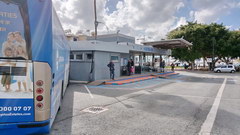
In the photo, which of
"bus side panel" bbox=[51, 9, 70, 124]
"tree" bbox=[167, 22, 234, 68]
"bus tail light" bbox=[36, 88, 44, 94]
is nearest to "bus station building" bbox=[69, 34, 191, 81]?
"bus side panel" bbox=[51, 9, 70, 124]

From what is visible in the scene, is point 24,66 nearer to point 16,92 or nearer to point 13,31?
point 16,92

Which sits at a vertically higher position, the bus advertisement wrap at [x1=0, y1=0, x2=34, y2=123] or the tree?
the tree

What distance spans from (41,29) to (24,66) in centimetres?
81

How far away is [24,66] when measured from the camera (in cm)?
322

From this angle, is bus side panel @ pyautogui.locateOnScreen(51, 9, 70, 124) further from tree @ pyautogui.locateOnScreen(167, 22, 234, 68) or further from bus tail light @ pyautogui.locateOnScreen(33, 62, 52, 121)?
tree @ pyautogui.locateOnScreen(167, 22, 234, 68)

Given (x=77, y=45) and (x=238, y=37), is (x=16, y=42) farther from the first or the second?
(x=238, y=37)

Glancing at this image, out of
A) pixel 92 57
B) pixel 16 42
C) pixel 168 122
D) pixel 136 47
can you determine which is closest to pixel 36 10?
pixel 16 42

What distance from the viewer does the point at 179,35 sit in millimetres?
35094

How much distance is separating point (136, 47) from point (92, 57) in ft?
23.6

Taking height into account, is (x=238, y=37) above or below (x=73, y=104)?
above

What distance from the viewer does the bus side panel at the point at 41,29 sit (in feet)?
10.7

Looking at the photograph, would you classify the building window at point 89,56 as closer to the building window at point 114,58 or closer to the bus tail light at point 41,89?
the building window at point 114,58

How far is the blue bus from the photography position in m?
3.15

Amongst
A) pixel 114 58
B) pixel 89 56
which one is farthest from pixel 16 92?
pixel 114 58
